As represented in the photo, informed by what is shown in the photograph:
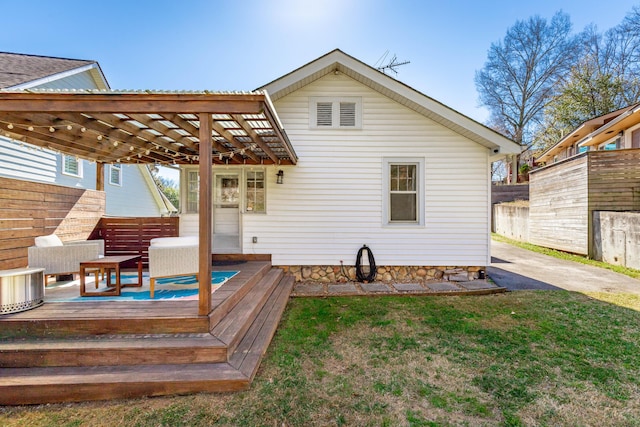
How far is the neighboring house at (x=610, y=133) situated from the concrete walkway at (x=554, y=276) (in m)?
6.34

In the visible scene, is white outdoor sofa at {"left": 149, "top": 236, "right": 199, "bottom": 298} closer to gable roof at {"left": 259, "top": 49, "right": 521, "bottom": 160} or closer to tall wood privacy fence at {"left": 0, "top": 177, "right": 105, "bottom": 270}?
tall wood privacy fence at {"left": 0, "top": 177, "right": 105, "bottom": 270}

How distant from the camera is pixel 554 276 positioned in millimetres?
7133

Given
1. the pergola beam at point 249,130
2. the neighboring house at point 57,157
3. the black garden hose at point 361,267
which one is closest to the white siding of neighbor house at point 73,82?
the neighboring house at point 57,157

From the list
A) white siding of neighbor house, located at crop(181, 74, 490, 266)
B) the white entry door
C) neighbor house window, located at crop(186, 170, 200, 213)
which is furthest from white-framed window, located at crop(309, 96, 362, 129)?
neighbor house window, located at crop(186, 170, 200, 213)

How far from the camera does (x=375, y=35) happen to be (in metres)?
10.0

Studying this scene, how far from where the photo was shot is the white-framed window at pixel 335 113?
21.7ft

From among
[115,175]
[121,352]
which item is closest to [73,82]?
Answer: [115,175]

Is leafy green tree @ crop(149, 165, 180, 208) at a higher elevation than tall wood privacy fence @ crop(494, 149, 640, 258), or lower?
higher

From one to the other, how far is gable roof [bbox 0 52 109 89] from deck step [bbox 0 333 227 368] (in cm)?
684

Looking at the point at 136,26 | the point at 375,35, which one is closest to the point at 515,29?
the point at 375,35

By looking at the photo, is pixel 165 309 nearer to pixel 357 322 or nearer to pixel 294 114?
pixel 357 322

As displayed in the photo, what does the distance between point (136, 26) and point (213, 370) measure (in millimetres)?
13035

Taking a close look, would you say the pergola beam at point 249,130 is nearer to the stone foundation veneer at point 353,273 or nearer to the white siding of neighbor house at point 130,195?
the stone foundation veneer at point 353,273

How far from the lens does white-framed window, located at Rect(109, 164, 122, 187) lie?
38.5ft
